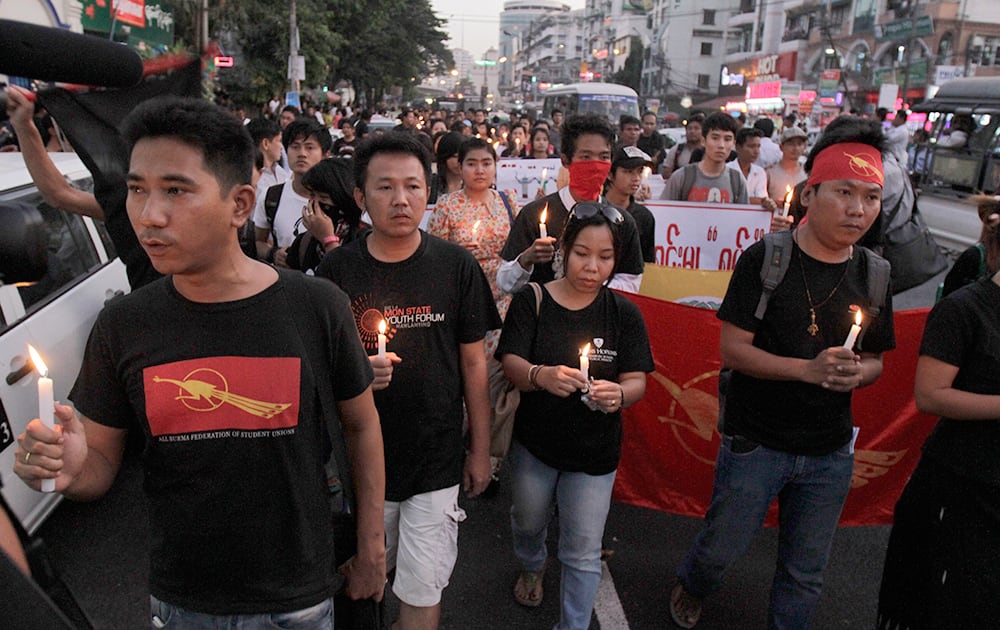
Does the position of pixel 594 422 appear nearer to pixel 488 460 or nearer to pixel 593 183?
pixel 488 460

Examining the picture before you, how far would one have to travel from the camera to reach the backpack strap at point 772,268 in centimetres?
279

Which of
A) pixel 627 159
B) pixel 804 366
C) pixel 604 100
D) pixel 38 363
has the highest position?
pixel 604 100

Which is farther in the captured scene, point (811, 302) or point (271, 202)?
point (271, 202)

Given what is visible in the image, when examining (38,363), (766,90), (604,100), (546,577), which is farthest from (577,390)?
(766,90)

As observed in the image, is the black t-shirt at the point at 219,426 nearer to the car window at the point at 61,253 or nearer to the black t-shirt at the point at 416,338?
the black t-shirt at the point at 416,338

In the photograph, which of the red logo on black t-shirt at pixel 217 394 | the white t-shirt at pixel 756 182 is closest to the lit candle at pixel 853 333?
the red logo on black t-shirt at pixel 217 394

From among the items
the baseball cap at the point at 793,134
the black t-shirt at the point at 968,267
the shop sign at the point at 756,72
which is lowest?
A: the black t-shirt at the point at 968,267

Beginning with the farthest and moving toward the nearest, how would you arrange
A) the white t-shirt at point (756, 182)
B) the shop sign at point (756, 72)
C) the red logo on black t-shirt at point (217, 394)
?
the shop sign at point (756, 72), the white t-shirt at point (756, 182), the red logo on black t-shirt at point (217, 394)

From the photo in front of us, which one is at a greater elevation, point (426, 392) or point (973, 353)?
point (973, 353)

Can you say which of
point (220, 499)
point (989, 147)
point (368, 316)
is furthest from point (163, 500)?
point (989, 147)

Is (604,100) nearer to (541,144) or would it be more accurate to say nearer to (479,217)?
(541,144)

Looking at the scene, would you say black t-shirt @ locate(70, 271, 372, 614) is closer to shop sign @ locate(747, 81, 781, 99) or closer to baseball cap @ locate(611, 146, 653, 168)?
baseball cap @ locate(611, 146, 653, 168)

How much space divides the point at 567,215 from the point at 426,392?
1.79 meters

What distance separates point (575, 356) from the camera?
119 inches
